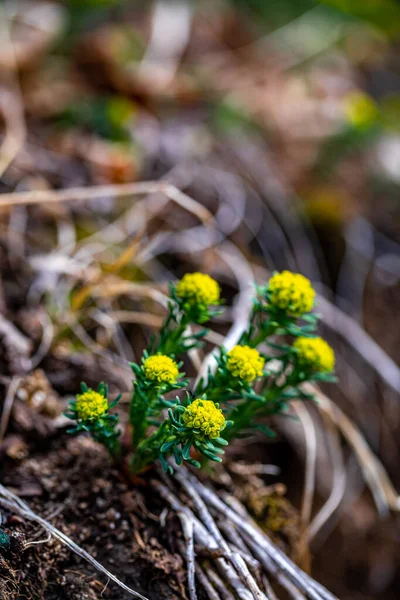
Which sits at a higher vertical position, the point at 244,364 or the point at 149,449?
the point at 244,364

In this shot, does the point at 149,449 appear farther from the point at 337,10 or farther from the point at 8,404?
the point at 337,10

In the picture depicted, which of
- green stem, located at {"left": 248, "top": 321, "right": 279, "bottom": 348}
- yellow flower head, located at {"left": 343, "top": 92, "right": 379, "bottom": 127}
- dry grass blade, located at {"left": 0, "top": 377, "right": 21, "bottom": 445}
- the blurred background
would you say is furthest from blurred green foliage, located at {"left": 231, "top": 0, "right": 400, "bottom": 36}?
dry grass blade, located at {"left": 0, "top": 377, "right": 21, "bottom": 445}

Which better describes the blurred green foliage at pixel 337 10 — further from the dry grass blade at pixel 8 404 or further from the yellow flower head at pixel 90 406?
the yellow flower head at pixel 90 406

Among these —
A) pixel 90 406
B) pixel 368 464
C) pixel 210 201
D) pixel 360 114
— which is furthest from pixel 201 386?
pixel 360 114

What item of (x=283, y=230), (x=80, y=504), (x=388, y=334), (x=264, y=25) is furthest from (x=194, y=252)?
(x=264, y=25)

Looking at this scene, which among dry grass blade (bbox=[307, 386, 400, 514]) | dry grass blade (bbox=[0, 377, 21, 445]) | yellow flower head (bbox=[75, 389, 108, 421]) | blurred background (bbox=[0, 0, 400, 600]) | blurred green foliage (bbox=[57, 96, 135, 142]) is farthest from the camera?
blurred green foliage (bbox=[57, 96, 135, 142])

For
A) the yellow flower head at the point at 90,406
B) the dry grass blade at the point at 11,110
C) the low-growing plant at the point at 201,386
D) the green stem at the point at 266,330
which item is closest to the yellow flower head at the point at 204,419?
the low-growing plant at the point at 201,386

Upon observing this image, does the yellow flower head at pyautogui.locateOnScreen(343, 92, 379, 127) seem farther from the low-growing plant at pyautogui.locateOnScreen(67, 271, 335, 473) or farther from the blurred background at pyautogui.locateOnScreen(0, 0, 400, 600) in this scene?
the low-growing plant at pyautogui.locateOnScreen(67, 271, 335, 473)

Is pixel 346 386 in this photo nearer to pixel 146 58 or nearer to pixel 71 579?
pixel 71 579
